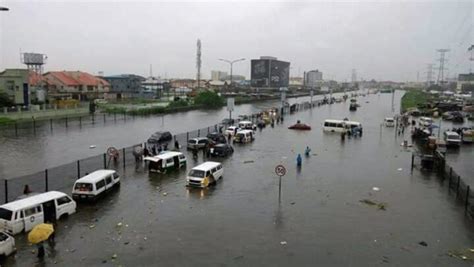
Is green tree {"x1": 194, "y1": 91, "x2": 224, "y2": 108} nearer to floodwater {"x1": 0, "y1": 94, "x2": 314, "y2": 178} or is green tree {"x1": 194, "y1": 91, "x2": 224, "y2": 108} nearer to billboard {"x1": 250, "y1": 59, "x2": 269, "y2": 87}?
floodwater {"x1": 0, "y1": 94, "x2": 314, "y2": 178}

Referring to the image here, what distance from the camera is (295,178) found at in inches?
792

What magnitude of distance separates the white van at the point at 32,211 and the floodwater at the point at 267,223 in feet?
1.19

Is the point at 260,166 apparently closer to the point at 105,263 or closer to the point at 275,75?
the point at 105,263

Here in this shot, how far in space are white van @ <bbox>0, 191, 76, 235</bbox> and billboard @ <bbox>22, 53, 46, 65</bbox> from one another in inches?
2682

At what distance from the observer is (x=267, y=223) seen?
1324cm

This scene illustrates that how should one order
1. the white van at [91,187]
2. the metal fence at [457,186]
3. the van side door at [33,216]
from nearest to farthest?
the van side door at [33,216] < the white van at [91,187] < the metal fence at [457,186]

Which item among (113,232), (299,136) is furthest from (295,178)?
(299,136)

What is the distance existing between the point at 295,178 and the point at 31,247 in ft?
41.2

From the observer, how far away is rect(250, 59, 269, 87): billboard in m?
188

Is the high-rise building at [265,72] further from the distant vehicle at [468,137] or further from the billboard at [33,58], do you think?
the distant vehicle at [468,137]

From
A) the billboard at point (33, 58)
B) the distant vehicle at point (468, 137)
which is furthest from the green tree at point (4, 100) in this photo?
the distant vehicle at point (468, 137)

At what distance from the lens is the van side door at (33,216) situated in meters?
11.9

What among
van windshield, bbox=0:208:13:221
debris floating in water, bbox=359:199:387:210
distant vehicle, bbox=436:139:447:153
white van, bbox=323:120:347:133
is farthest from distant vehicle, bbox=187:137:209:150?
white van, bbox=323:120:347:133

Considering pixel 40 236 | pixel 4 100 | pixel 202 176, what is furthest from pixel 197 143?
pixel 4 100
